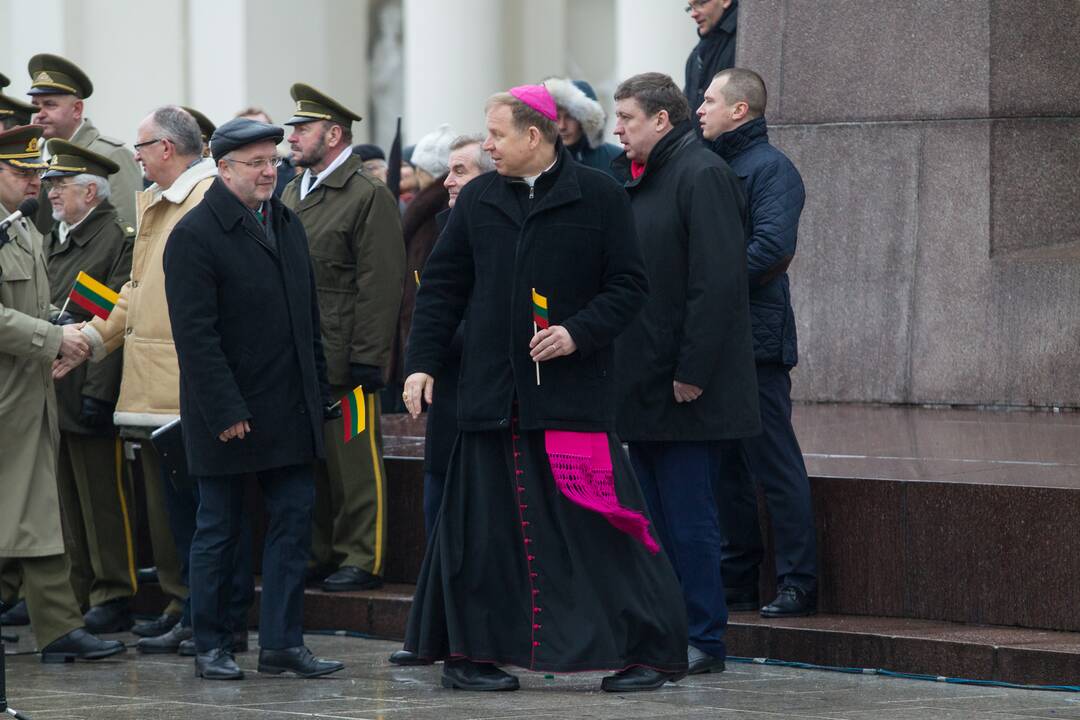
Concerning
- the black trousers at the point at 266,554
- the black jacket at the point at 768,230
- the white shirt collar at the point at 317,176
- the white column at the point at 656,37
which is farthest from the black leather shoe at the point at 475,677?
the white column at the point at 656,37

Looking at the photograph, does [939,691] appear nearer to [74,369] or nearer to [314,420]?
[314,420]

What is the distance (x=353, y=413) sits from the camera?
25.8 ft

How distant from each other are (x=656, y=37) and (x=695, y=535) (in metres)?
14.6

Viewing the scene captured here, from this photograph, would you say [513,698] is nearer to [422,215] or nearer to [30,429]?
[30,429]

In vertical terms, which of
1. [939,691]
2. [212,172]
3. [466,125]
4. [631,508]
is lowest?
[939,691]

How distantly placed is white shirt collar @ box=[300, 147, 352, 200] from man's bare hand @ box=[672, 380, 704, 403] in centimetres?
224

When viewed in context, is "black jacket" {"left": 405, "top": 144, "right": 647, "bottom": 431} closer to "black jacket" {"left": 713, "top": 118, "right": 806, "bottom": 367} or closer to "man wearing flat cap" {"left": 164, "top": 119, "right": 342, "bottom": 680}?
"man wearing flat cap" {"left": 164, "top": 119, "right": 342, "bottom": 680}

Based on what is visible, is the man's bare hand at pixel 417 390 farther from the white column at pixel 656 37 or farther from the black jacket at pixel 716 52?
the white column at pixel 656 37

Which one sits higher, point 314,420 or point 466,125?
point 466,125

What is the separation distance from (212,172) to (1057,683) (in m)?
3.57

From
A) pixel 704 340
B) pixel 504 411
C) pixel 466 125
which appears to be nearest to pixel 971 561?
pixel 704 340

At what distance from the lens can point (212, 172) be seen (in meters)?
8.28

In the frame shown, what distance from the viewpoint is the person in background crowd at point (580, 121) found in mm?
9875

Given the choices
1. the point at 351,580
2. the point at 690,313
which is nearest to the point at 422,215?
the point at 351,580
